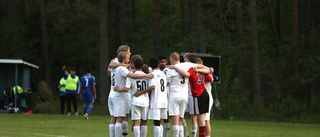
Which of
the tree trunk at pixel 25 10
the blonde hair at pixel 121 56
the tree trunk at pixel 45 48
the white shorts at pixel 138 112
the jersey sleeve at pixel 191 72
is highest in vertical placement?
the tree trunk at pixel 25 10

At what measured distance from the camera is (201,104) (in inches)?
491

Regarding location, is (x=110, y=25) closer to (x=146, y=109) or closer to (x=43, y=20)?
(x=43, y=20)

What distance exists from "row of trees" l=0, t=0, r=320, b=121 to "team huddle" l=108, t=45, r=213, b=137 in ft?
51.3

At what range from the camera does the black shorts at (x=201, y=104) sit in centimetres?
1246

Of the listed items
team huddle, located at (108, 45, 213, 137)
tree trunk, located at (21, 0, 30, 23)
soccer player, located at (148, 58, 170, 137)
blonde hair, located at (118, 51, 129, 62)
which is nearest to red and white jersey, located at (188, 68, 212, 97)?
team huddle, located at (108, 45, 213, 137)

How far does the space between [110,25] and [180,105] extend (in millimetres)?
37387

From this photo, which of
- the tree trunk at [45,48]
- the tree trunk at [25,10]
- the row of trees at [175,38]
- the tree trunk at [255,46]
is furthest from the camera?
the tree trunk at [25,10]

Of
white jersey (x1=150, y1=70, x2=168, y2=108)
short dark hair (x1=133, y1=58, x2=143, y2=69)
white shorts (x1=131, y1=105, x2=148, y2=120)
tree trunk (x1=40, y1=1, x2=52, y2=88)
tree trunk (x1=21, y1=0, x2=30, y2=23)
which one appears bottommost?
white shorts (x1=131, y1=105, x2=148, y2=120)

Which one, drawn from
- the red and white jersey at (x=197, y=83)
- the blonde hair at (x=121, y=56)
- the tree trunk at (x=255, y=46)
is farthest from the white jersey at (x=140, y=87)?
the tree trunk at (x=255, y=46)

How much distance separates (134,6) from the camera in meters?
52.5

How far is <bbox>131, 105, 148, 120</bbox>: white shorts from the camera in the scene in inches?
469

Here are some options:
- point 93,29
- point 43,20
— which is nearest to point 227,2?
point 43,20

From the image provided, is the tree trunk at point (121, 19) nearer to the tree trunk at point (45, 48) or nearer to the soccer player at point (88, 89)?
the tree trunk at point (45, 48)

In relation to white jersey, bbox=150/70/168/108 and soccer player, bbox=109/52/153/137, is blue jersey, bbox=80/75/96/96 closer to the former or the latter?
soccer player, bbox=109/52/153/137
